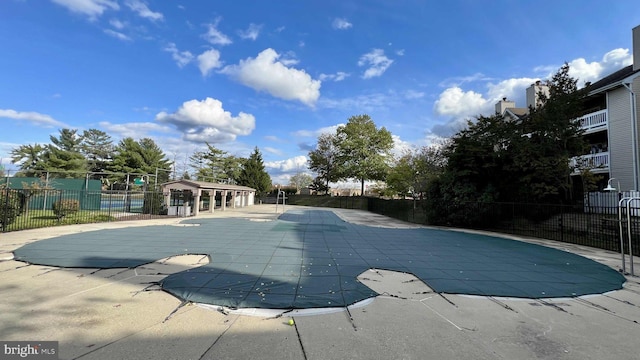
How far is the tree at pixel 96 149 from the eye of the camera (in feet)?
158

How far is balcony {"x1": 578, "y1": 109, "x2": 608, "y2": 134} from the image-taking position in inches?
709

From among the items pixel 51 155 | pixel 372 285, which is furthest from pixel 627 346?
pixel 51 155

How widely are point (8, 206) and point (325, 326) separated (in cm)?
1389

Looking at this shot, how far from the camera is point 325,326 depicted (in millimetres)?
3377

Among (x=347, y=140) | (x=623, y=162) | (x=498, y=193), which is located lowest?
(x=498, y=193)

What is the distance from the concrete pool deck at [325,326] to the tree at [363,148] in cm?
3437

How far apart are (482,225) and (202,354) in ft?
54.4

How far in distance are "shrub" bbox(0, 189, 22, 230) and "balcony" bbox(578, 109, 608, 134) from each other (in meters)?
29.2

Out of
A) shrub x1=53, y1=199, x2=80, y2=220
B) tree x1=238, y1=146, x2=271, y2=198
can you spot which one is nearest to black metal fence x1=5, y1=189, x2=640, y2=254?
shrub x1=53, y1=199, x2=80, y2=220

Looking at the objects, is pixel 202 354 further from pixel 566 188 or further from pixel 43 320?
pixel 566 188

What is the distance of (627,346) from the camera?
314cm

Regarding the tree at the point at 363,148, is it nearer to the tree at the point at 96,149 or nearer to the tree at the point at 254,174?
the tree at the point at 254,174

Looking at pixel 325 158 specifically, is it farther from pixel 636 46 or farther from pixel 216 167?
pixel 636 46

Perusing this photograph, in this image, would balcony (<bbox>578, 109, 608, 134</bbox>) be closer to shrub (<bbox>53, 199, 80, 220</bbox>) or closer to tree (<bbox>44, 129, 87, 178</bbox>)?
shrub (<bbox>53, 199, 80, 220</bbox>)
